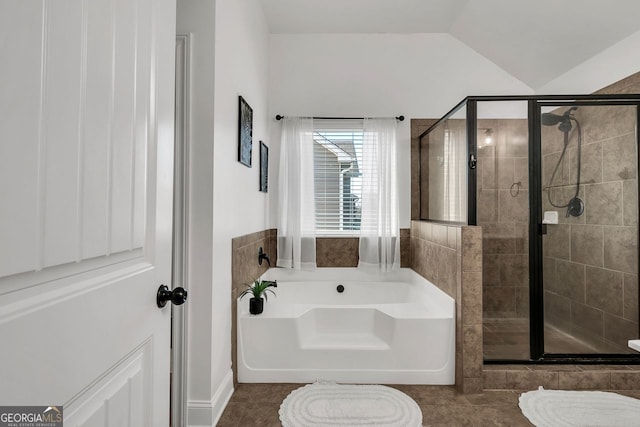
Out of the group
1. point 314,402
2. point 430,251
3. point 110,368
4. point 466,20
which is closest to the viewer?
point 110,368

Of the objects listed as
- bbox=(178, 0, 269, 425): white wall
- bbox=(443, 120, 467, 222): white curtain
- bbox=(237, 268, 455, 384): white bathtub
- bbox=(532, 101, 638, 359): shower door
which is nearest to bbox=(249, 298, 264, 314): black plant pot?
bbox=(237, 268, 455, 384): white bathtub

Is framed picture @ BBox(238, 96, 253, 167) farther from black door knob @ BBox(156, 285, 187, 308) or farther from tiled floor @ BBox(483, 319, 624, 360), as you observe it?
tiled floor @ BBox(483, 319, 624, 360)

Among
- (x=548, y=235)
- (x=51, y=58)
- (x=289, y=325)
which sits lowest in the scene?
(x=289, y=325)

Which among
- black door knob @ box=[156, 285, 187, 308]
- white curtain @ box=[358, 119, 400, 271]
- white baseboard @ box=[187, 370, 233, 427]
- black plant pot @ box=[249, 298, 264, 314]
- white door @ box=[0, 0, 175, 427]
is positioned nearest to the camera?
white door @ box=[0, 0, 175, 427]

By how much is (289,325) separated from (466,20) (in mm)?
2955

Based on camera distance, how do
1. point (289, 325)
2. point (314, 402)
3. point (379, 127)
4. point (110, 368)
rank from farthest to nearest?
point (379, 127) < point (289, 325) < point (314, 402) < point (110, 368)

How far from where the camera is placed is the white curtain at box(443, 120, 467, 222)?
2.35m

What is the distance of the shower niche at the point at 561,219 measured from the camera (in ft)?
7.39

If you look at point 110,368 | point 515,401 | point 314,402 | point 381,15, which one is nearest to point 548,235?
point 515,401

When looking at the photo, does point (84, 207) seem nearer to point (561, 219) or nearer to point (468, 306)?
point (468, 306)

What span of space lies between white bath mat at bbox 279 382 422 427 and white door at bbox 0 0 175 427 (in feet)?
3.65

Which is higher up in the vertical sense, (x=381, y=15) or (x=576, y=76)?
(x=381, y=15)

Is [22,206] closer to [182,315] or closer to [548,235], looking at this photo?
[182,315]

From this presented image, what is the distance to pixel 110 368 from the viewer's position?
703mm
